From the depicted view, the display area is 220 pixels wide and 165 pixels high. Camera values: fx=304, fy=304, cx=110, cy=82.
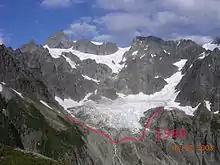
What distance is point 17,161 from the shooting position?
5234cm

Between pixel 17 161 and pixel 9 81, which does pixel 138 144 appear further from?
pixel 17 161

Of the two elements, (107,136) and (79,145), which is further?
(107,136)

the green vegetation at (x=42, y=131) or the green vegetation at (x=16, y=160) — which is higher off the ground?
the green vegetation at (x=42, y=131)

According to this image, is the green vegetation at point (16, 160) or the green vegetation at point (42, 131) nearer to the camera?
the green vegetation at point (16, 160)

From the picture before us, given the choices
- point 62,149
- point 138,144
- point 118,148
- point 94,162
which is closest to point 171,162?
point 138,144

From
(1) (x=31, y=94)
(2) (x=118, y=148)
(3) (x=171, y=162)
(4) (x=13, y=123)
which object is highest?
(1) (x=31, y=94)

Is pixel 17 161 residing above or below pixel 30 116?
below

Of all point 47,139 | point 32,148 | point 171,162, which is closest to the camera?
point 32,148

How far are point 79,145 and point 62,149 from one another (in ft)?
44.8

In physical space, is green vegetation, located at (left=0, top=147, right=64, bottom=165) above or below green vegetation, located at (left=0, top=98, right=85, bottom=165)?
below

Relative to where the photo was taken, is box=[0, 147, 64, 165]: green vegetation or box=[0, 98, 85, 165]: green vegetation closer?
box=[0, 147, 64, 165]: green vegetation

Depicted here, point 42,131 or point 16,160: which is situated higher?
point 42,131

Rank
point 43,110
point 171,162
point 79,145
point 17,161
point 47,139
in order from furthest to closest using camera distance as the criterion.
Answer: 1. point 171,162
2. point 43,110
3. point 79,145
4. point 47,139
5. point 17,161

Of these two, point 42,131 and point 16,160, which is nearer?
point 16,160
